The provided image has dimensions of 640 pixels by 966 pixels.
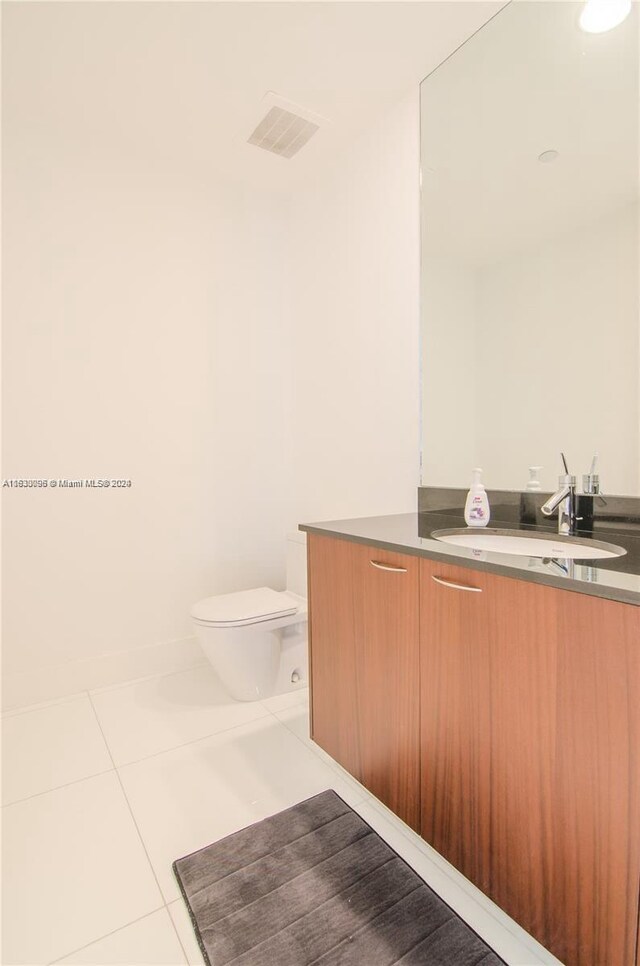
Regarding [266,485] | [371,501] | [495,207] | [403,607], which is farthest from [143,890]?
[495,207]

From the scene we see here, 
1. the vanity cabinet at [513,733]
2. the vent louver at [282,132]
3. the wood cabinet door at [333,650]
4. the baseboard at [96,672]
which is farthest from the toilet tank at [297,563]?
the vent louver at [282,132]

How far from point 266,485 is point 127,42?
1.87 meters

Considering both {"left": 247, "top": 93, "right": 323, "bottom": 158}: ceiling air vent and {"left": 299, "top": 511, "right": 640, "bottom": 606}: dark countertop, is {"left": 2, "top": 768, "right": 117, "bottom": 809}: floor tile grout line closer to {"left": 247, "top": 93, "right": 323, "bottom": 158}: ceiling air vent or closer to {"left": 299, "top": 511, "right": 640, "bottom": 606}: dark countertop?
{"left": 299, "top": 511, "right": 640, "bottom": 606}: dark countertop

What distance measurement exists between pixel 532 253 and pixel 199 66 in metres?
1.38

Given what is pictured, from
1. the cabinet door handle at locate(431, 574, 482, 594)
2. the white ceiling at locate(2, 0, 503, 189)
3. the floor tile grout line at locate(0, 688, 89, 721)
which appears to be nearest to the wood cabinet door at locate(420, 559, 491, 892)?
the cabinet door handle at locate(431, 574, 482, 594)

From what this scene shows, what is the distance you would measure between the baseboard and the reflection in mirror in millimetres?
1542

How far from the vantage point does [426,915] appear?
103 cm

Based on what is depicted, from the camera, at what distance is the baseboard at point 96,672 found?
6.40ft

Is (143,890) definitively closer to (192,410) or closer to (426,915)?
(426,915)

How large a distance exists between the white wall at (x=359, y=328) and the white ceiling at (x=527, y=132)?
0.14m

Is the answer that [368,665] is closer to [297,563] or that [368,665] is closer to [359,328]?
[297,563]

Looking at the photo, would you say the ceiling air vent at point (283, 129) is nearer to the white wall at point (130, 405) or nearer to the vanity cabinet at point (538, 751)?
the white wall at point (130, 405)

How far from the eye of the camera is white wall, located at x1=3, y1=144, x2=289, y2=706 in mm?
1951

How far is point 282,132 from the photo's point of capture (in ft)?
6.63
